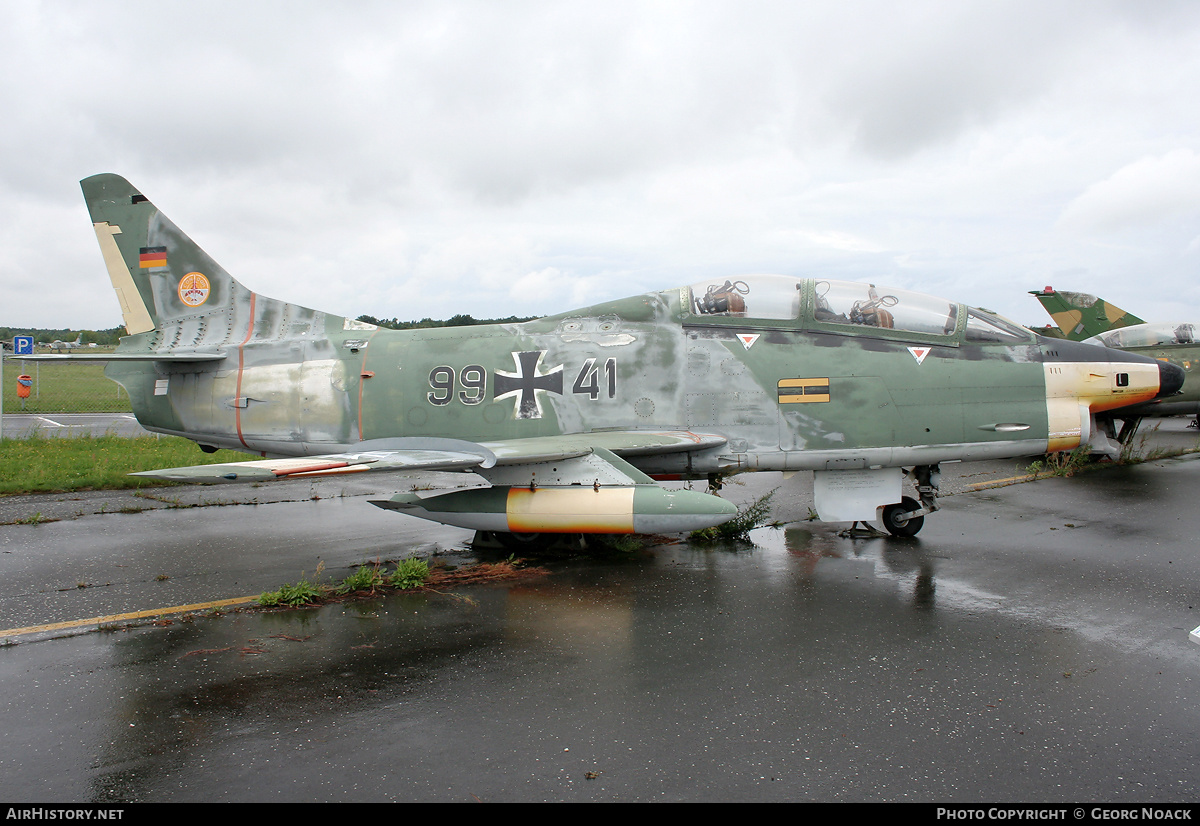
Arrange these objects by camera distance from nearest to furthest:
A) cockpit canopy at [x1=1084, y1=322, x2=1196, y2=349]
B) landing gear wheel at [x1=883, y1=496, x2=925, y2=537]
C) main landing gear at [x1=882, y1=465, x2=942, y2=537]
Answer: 1. main landing gear at [x1=882, y1=465, x2=942, y2=537]
2. landing gear wheel at [x1=883, y1=496, x2=925, y2=537]
3. cockpit canopy at [x1=1084, y1=322, x2=1196, y2=349]

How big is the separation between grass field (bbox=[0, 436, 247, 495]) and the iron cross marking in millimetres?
5938

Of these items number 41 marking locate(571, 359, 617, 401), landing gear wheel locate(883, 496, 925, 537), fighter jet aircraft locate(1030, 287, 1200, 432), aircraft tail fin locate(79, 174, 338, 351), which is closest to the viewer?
number 41 marking locate(571, 359, 617, 401)

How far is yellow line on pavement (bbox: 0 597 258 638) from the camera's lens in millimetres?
4895

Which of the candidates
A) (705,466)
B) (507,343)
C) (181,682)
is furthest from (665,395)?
(181,682)

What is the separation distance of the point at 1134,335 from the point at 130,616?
1900 centimetres

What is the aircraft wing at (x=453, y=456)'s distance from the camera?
A: 16.2 feet

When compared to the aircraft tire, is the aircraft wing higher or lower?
higher

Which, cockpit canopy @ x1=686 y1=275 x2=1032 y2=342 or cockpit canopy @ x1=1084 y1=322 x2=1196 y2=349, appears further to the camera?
cockpit canopy @ x1=1084 y1=322 x2=1196 y2=349

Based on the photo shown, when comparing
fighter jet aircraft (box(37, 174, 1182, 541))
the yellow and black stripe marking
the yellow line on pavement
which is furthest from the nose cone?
the yellow line on pavement

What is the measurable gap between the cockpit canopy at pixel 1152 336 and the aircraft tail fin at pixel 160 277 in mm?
16297

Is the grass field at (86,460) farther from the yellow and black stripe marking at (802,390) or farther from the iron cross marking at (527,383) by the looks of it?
the yellow and black stripe marking at (802,390)

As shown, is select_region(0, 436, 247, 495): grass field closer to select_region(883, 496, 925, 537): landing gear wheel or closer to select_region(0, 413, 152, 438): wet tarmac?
select_region(0, 413, 152, 438): wet tarmac

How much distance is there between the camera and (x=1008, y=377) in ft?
22.5

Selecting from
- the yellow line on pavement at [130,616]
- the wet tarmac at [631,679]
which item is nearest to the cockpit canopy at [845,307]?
the wet tarmac at [631,679]
